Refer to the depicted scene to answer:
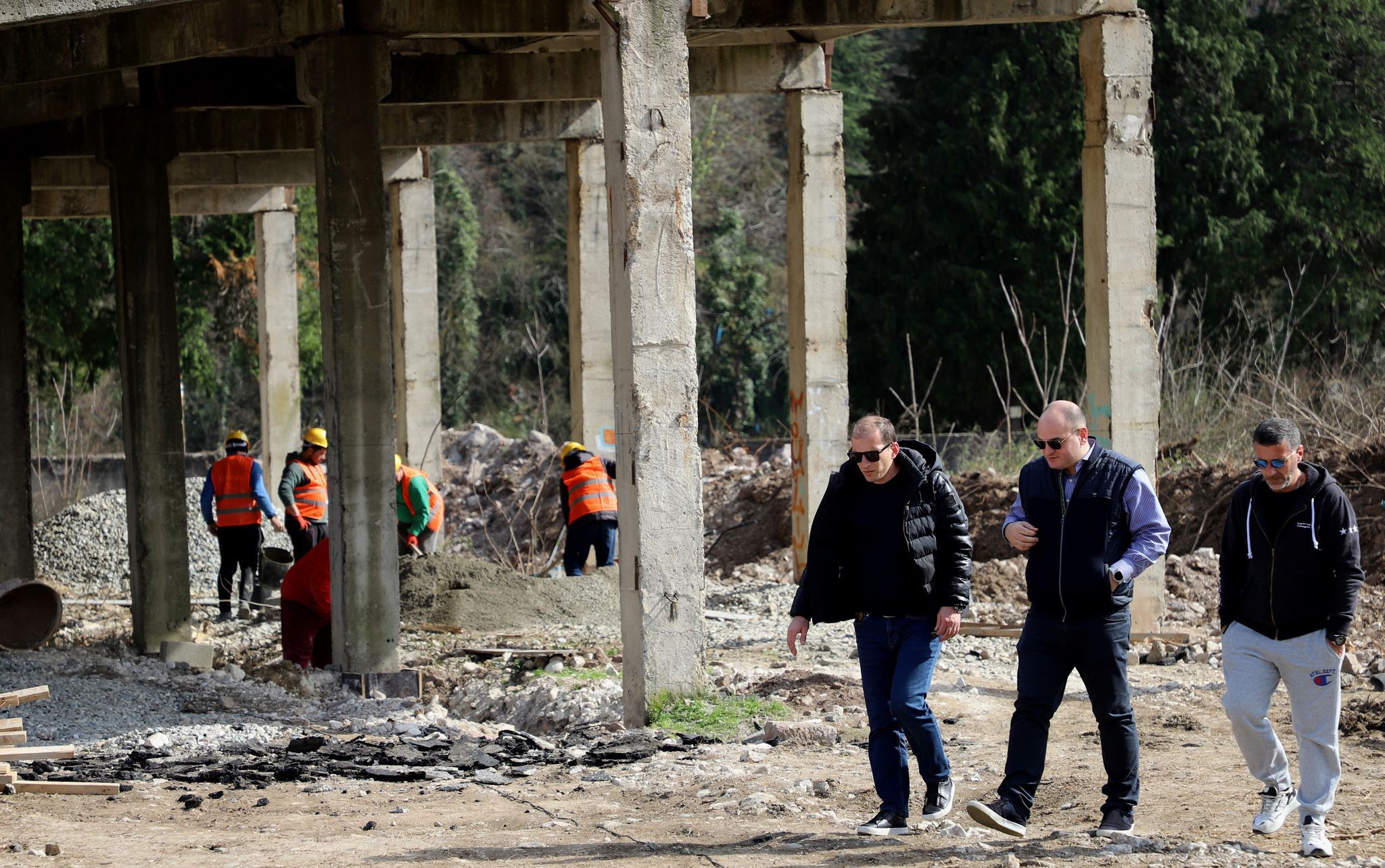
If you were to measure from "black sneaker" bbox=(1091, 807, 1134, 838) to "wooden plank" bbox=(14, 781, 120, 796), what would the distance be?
479 centimetres

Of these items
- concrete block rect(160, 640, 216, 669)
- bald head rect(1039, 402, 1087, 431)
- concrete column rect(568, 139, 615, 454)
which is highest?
concrete column rect(568, 139, 615, 454)

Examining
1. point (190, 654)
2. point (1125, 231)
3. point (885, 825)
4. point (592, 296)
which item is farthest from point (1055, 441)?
point (592, 296)

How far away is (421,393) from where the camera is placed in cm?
2095

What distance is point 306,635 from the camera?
40.3 feet

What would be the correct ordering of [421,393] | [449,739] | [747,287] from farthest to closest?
[747,287] < [421,393] < [449,739]

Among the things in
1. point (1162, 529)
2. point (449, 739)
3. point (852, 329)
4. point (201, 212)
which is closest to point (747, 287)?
point (852, 329)

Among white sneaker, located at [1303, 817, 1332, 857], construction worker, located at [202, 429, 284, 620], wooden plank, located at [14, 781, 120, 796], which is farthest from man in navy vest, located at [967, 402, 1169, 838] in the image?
construction worker, located at [202, 429, 284, 620]

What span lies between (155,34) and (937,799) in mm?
8706

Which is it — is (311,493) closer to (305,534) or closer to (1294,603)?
(305,534)

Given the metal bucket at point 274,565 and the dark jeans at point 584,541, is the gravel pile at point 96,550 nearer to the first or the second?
the metal bucket at point 274,565

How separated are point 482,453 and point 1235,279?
14.2 meters

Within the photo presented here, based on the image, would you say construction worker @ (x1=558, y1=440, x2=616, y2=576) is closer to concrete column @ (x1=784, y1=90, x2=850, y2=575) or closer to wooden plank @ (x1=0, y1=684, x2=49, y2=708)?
concrete column @ (x1=784, y1=90, x2=850, y2=575)

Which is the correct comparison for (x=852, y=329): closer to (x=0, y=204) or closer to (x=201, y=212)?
(x=201, y=212)

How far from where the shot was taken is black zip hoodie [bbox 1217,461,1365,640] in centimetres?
619
